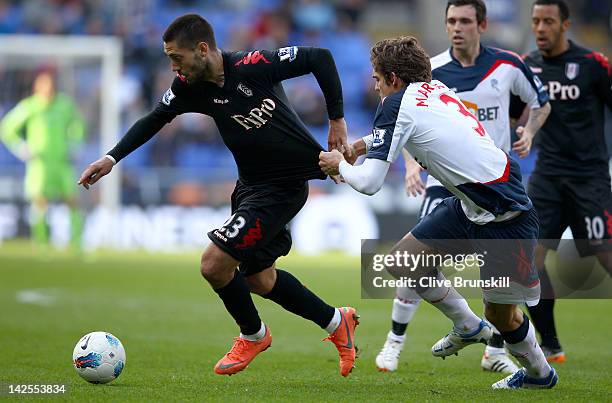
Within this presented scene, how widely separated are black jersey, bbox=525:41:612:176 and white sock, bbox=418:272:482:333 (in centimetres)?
209

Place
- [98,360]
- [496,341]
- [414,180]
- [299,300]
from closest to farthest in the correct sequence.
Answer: [98,360]
[299,300]
[414,180]
[496,341]

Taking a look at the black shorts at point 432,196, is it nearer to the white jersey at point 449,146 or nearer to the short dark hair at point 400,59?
the white jersey at point 449,146

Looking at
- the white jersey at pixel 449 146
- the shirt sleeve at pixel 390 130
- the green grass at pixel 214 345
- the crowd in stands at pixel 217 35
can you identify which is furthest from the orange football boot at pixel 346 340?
the crowd in stands at pixel 217 35

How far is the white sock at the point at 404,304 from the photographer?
24.9 ft

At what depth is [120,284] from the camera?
45.5 ft

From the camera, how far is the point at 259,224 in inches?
254

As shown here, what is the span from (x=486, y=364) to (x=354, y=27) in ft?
66.9

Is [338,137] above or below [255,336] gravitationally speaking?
above

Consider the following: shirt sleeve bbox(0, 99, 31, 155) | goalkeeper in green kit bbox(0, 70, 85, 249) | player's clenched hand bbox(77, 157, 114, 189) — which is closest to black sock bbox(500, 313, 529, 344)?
player's clenched hand bbox(77, 157, 114, 189)

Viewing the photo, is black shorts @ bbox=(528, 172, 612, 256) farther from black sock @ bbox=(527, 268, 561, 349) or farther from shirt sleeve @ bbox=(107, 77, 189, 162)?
shirt sleeve @ bbox=(107, 77, 189, 162)

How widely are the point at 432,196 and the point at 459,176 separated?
1.69m

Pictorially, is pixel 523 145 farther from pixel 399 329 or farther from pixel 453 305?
pixel 399 329

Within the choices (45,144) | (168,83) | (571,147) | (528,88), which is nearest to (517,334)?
(528,88)

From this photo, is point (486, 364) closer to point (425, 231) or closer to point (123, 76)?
point (425, 231)
